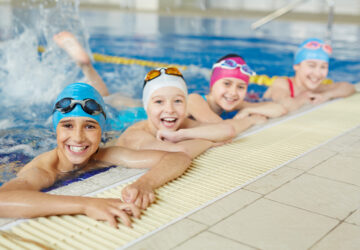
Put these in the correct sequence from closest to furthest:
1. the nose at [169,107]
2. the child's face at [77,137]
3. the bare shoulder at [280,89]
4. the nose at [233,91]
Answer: the child's face at [77,137]
the nose at [169,107]
the nose at [233,91]
the bare shoulder at [280,89]

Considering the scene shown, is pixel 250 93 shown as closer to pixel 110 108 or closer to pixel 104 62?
pixel 110 108

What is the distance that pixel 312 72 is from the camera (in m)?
5.36

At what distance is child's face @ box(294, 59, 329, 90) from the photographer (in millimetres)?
5312

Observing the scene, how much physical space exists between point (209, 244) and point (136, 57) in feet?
25.6

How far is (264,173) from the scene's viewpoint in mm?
2926

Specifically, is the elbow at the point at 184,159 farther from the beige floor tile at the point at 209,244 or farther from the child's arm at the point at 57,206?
the beige floor tile at the point at 209,244

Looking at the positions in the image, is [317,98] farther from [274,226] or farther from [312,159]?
[274,226]

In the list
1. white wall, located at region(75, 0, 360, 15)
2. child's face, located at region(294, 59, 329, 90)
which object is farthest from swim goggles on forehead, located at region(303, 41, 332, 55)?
white wall, located at region(75, 0, 360, 15)

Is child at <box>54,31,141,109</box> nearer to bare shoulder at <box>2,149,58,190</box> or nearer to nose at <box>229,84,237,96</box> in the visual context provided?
nose at <box>229,84,237,96</box>

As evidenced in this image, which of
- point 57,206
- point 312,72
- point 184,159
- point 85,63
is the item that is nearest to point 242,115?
point 312,72

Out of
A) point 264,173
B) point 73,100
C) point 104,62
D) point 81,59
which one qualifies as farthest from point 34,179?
point 104,62

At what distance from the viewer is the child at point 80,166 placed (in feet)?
7.32

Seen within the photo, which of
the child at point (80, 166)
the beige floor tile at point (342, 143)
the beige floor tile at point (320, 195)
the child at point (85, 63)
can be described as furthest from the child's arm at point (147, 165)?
the child at point (85, 63)

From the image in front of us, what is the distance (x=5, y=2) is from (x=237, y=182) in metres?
21.8
